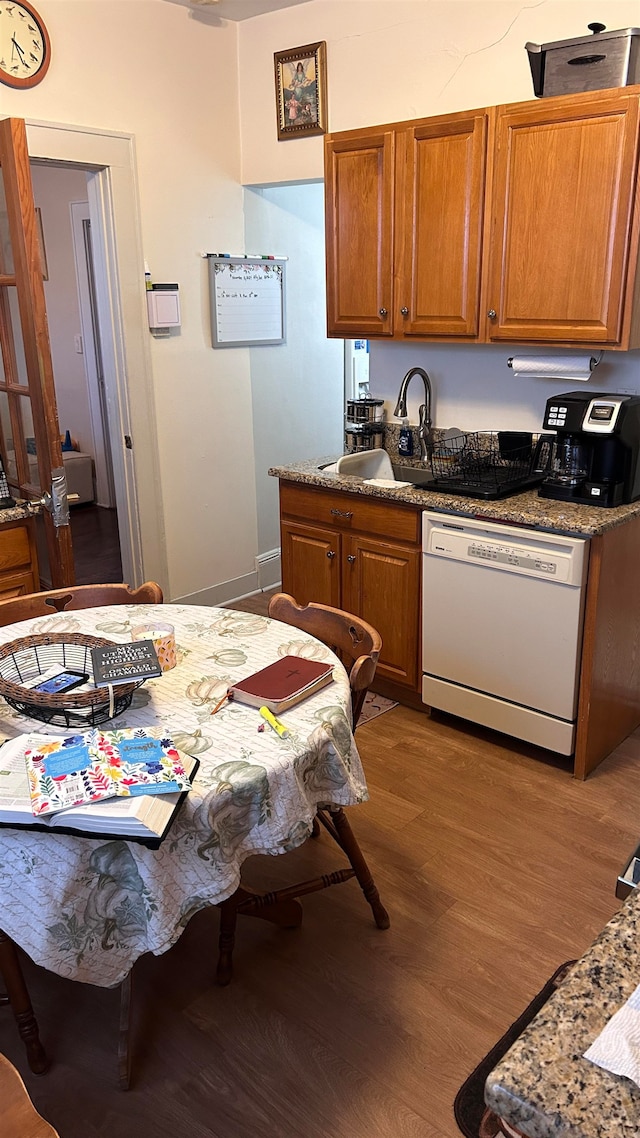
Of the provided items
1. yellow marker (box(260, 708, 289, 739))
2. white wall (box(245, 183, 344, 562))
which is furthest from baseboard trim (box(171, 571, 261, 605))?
yellow marker (box(260, 708, 289, 739))

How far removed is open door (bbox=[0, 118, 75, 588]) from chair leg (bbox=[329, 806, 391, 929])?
1.40m

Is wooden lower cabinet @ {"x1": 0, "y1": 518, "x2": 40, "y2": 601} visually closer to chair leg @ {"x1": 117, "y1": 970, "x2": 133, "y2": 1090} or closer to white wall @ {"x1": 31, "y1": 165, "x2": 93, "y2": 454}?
chair leg @ {"x1": 117, "y1": 970, "x2": 133, "y2": 1090}

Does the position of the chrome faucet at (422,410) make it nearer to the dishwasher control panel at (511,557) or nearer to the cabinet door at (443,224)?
the cabinet door at (443,224)

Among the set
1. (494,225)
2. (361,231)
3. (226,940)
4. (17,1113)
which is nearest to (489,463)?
(494,225)

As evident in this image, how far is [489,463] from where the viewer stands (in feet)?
11.0

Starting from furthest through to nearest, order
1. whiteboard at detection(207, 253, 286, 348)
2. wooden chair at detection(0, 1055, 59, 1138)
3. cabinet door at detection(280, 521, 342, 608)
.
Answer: whiteboard at detection(207, 253, 286, 348) < cabinet door at detection(280, 521, 342, 608) < wooden chair at detection(0, 1055, 59, 1138)

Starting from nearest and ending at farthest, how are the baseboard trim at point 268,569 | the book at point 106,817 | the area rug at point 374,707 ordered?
the book at point 106,817 < the area rug at point 374,707 < the baseboard trim at point 268,569

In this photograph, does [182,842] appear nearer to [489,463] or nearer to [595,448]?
[595,448]

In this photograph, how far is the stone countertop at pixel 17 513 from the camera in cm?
290

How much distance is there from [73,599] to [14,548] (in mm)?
680

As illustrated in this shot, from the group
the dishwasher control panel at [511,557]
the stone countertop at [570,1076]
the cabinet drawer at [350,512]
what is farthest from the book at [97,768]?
the cabinet drawer at [350,512]

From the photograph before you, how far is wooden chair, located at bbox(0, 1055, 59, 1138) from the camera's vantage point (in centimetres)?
110

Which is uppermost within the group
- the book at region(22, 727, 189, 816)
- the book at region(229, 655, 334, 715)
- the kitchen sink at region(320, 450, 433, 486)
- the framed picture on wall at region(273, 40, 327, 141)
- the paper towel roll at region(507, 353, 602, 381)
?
the framed picture on wall at region(273, 40, 327, 141)

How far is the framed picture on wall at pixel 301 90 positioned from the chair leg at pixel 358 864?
3.05 meters
